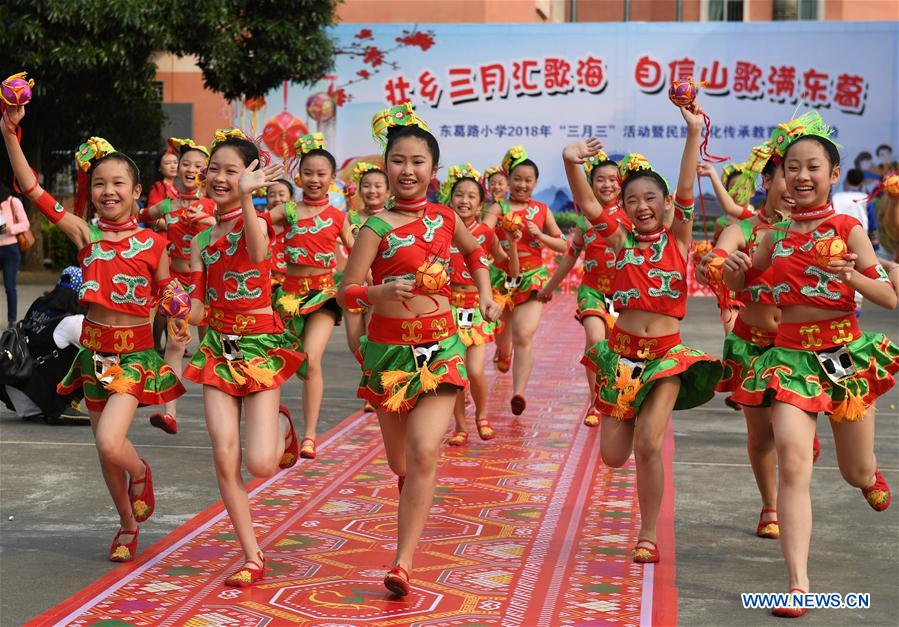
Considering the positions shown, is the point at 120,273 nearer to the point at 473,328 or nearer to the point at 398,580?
the point at 398,580

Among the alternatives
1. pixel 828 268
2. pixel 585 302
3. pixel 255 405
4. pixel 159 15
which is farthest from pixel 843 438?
pixel 159 15

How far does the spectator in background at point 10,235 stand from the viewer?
49.9 ft

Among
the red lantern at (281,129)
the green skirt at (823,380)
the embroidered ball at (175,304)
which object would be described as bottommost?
the green skirt at (823,380)

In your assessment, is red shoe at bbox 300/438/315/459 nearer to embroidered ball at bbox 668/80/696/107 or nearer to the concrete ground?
the concrete ground

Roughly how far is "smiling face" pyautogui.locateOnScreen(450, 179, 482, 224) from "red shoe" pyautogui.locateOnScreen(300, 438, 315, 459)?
2.25 metres

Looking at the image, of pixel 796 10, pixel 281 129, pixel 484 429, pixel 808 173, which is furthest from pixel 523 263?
pixel 796 10

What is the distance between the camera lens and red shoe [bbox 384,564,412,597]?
5340 millimetres

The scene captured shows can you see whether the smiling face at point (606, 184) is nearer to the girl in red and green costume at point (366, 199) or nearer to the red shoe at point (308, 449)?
the girl in red and green costume at point (366, 199)

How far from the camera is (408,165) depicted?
18.8 ft

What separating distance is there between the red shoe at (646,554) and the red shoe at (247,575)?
1.73m

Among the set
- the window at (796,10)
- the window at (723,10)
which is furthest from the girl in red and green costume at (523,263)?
the window at (723,10)

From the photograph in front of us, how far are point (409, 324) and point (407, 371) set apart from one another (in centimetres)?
21

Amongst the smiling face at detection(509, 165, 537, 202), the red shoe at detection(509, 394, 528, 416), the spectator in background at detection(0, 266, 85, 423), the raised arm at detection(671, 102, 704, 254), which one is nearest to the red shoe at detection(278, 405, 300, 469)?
the raised arm at detection(671, 102, 704, 254)

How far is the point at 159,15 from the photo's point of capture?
19266mm
